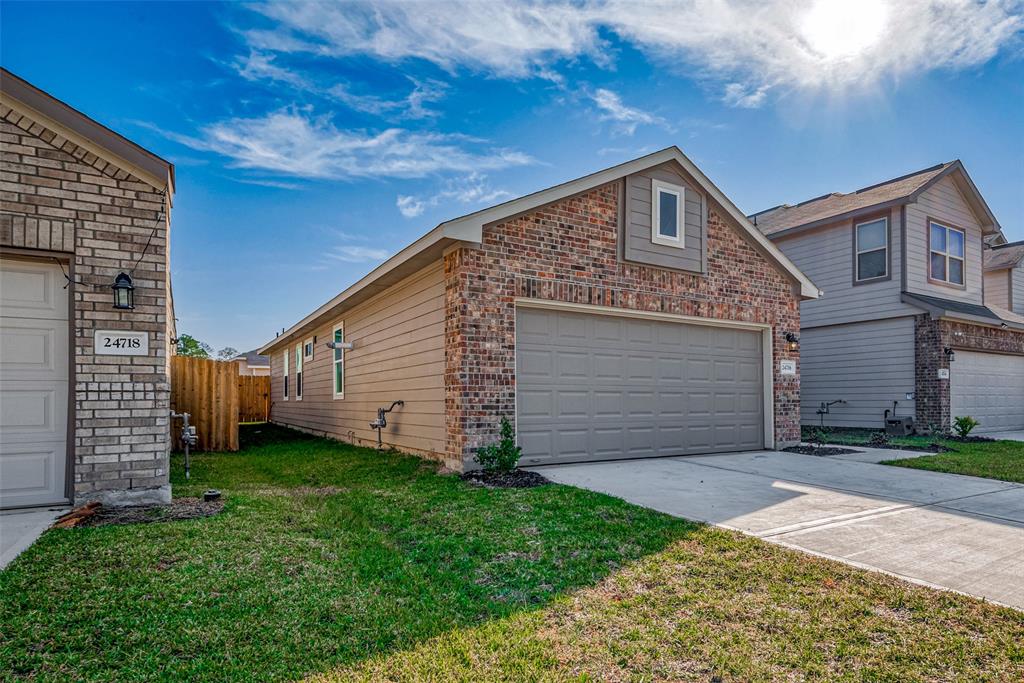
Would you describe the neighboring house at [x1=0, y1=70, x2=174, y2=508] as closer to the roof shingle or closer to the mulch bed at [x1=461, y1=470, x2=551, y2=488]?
the mulch bed at [x1=461, y1=470, x2=551, y2=488]

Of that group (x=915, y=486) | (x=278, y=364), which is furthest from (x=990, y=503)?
(x=278, y=364)

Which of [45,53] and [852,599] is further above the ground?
[45,53]

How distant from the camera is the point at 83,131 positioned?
5.79m

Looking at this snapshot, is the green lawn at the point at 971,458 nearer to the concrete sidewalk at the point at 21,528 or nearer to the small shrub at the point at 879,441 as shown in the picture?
the small shrub at the point at 879,441

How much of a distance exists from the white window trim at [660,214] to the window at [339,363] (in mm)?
7792

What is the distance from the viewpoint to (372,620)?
10.9 feet

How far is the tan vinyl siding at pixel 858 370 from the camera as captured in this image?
1426 cm

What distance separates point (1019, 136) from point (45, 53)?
60.4 ft

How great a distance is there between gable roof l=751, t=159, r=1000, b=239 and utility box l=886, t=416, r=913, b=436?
16.5ft

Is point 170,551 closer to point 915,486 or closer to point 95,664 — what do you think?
point 95,664

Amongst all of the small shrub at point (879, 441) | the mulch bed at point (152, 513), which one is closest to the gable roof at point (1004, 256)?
the small shrub at point (879, 441)

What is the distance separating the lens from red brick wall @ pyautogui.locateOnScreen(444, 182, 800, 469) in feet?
25.6

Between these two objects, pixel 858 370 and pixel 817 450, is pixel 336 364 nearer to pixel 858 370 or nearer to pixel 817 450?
pixel 817 450

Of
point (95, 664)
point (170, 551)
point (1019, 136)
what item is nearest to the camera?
point (95, 664)
